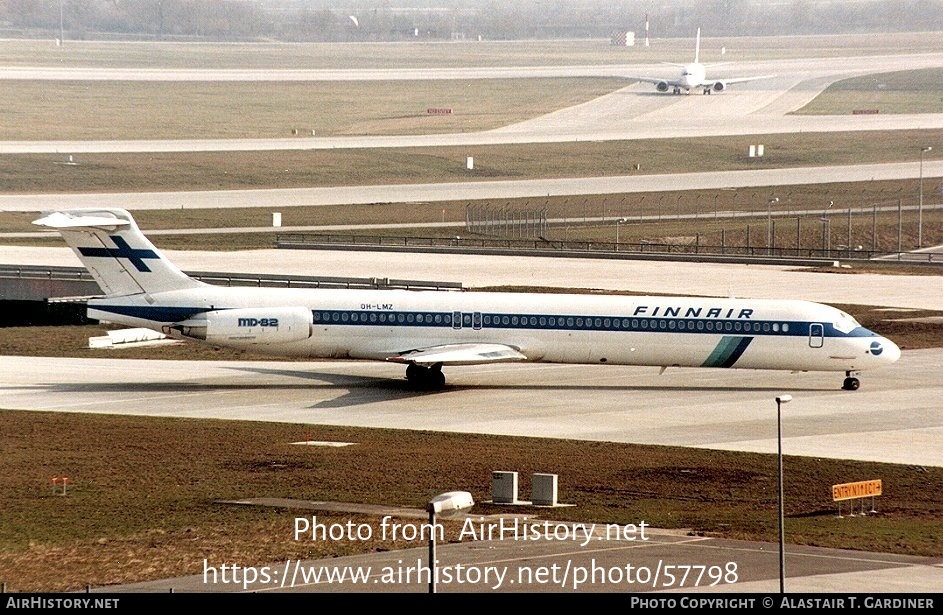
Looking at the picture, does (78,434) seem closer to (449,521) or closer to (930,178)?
(449,521)

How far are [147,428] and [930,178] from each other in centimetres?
10180

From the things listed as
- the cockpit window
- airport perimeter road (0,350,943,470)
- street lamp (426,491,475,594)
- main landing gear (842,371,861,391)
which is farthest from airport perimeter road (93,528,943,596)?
the cockpit window

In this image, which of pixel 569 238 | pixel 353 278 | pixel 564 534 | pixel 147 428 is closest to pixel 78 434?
pixel 147 428

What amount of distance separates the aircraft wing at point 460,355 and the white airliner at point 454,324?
12 cm

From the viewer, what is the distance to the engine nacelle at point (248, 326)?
184 feet

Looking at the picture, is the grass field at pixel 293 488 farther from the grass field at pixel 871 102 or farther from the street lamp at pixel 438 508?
the grass field at pixel 871 102

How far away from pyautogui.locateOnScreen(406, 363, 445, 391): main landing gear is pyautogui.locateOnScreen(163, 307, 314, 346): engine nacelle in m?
4.11

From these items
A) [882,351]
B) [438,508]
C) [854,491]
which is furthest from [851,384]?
[438,508]

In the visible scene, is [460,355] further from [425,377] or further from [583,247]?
[583,247]

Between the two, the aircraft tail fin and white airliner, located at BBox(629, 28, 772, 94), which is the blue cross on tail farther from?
white airliner, located at BBox(629, 28, 772, 94)

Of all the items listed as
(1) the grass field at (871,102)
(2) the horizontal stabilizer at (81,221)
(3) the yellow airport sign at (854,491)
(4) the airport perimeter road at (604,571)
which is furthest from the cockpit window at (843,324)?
(1) the grass field at (871,102)

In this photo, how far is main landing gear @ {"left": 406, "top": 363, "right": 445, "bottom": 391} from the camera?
57.1 m

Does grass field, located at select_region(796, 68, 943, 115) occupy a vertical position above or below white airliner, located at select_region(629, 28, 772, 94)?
below

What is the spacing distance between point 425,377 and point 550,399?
5124mm
